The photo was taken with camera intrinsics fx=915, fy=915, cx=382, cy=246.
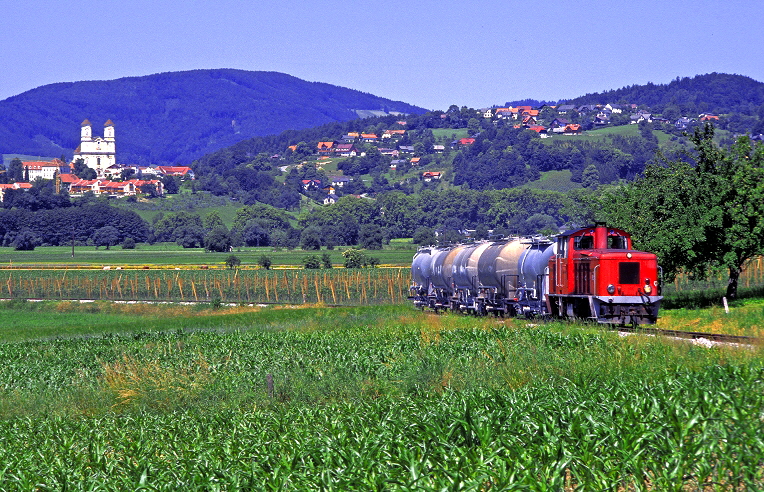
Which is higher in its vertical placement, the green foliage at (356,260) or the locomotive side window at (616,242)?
the locomotive side window at (616,242)

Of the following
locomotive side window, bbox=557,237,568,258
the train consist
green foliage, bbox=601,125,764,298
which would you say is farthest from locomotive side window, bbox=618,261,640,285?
green foliage, bbox=601,125,764,298

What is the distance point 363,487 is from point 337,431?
337 cm

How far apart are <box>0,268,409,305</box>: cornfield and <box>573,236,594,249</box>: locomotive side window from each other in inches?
1984

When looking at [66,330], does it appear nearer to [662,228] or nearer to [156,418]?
[662,228]

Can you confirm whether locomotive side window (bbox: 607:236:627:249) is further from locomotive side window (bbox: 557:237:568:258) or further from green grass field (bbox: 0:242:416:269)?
green grass field (bbox: 0:242:416:269)

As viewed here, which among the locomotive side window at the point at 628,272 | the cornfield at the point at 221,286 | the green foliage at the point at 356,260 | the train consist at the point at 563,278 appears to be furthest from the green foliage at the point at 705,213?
the green foliage at the point at 356,260

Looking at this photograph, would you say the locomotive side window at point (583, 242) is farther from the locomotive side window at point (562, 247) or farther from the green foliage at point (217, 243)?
the green foliage at point (217, 243)

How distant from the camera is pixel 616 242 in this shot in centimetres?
3434

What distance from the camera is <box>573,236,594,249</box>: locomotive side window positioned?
34.2 m

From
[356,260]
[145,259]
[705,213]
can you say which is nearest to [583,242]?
[705,213]

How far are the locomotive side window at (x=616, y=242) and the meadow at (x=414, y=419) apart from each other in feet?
20.8

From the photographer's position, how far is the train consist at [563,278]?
31844 mm

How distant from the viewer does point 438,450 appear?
11.4 metres

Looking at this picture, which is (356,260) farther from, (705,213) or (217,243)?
(705,213)
